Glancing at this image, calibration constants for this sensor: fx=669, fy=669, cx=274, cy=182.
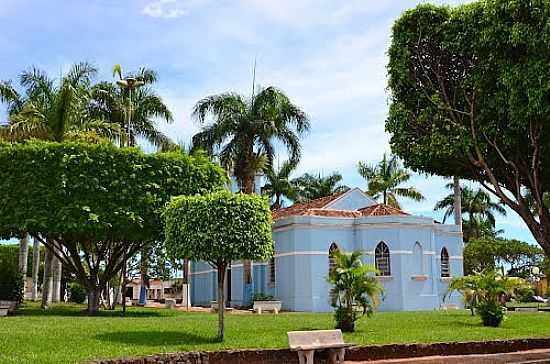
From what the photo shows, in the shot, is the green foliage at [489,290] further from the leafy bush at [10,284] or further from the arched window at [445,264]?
the leafy bush at [10,284]

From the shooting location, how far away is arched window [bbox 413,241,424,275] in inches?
1240

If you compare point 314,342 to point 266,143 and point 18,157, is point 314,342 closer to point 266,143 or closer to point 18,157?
point 18,157

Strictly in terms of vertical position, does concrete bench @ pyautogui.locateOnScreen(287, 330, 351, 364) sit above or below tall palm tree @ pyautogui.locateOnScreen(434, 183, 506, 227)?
below

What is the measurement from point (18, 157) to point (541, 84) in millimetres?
18503

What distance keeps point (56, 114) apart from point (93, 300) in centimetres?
798

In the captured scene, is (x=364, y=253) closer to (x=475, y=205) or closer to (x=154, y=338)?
(x=154, y=338)

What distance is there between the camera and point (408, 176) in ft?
150

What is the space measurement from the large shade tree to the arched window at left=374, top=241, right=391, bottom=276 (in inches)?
544

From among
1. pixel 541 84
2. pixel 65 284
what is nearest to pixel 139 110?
pixel 65 284

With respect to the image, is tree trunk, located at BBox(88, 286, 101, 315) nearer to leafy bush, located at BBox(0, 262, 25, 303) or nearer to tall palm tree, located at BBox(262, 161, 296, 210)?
leafy bush, located at BBox(0, 262, 25, 303)

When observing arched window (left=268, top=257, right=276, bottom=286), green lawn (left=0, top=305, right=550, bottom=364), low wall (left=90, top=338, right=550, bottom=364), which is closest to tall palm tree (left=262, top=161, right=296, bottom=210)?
arched window (left=268, top=257, right=276, bottom=286)

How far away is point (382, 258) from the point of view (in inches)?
1246

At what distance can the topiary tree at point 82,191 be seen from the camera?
24.3 metres

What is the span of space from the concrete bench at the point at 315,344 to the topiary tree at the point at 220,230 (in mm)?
2553
